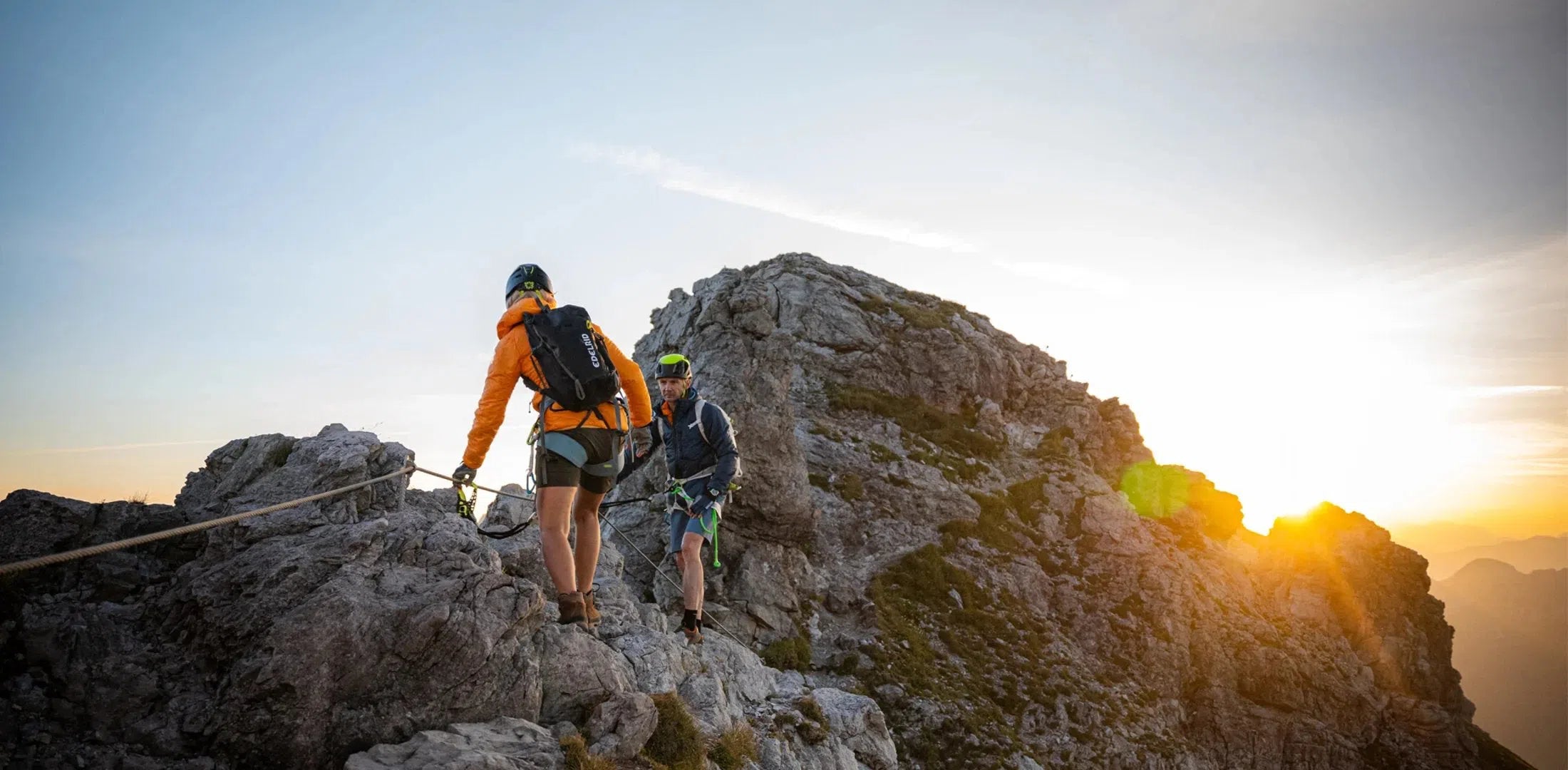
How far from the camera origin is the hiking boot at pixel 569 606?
9.50 m

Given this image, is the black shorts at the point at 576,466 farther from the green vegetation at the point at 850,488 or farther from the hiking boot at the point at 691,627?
the green vegetation at the point at 850,488

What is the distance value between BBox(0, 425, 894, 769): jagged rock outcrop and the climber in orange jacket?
124cm

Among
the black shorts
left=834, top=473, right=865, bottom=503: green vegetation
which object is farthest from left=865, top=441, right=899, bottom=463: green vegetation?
the black shorts

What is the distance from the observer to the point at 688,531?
40.3 ft

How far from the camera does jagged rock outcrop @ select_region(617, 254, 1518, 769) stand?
22062mm

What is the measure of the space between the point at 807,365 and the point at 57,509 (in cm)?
2938

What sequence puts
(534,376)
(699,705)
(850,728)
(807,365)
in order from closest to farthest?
(534,376)
(699,705)
(850,728)
(807,365)

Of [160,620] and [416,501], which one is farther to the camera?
[416,501]

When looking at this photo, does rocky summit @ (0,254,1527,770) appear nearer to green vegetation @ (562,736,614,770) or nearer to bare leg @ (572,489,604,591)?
green vegetation @ (562,736,614,770)

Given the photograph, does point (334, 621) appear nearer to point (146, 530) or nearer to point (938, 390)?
point (146, 530)

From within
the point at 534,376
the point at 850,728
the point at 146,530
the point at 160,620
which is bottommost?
the point at 850,728

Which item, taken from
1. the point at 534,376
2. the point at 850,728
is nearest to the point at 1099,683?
the point at 850,728

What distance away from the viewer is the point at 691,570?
12.1 meters

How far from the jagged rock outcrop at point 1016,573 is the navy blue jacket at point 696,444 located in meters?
8.10
